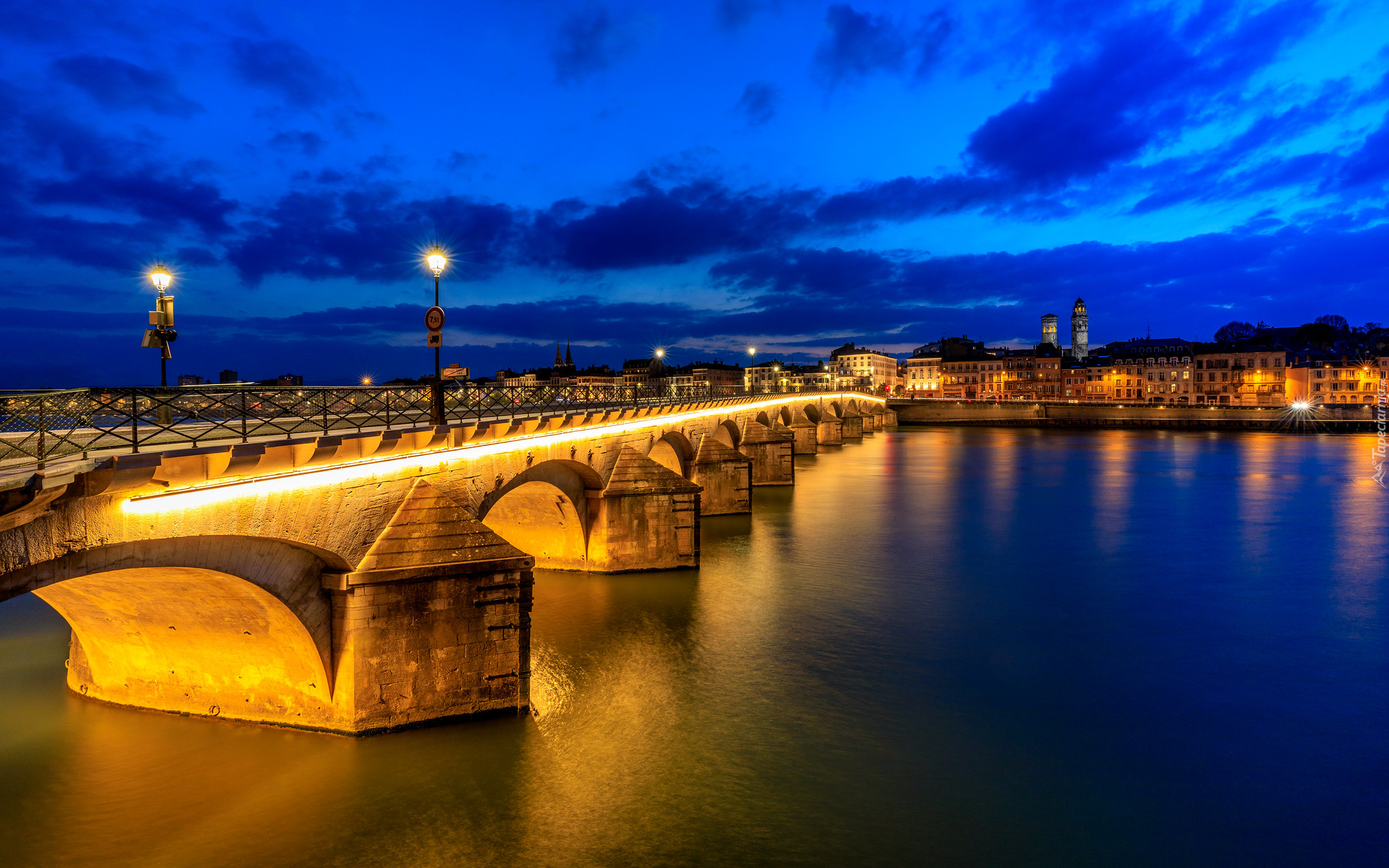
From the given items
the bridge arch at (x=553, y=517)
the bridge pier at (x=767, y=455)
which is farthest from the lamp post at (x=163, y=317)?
the bridge pier at (x=767, y=455)

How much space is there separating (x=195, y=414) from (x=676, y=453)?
23528 mm

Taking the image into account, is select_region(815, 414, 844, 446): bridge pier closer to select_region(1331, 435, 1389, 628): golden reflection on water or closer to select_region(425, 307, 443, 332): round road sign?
select_region(1331, 435, 1389, 628): golden reflection on water

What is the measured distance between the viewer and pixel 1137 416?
102 meters

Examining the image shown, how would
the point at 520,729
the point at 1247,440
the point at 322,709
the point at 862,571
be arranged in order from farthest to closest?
the point at 1247,440 → the point at 862,571 → the point at 520,729 → the point at 322,709

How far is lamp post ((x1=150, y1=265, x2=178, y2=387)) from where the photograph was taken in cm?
1209

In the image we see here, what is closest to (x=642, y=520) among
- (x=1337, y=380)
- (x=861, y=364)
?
(x=1337, y=380)

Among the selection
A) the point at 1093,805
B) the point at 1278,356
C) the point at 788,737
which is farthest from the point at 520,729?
the point at 1278,356

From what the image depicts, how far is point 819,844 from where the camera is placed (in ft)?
33.1

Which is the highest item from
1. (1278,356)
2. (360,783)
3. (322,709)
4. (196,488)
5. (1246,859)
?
(1278,356)

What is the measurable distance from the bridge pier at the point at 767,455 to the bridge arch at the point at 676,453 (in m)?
10.8

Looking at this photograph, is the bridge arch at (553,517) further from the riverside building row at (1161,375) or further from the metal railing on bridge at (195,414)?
the riverside building row at (1161,375)

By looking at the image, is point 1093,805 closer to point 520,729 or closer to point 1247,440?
point 520,729

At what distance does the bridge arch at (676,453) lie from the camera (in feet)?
106

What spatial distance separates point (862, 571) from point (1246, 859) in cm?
1507
